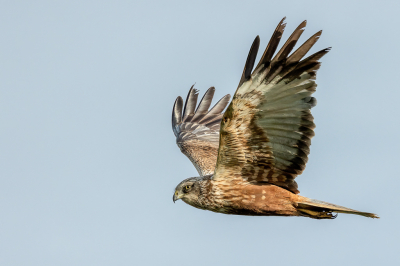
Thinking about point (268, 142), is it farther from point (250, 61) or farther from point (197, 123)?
point (197, 123)

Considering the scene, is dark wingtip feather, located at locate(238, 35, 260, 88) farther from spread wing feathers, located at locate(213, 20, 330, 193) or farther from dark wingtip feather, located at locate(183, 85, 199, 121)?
dark wingtip feather, located at locate(183, 85, 199, 121)

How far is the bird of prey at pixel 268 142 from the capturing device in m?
8.34

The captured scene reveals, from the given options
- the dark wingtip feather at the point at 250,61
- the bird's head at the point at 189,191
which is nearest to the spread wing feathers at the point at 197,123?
the bird's head at the point at 189,191

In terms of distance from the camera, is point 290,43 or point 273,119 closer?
point 290,43

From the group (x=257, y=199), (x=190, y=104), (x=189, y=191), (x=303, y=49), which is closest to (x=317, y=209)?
(x=257, y=199)

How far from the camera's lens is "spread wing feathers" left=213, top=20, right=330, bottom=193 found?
8.30 m

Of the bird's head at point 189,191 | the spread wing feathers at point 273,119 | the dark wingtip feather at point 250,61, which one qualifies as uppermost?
the dark wingtip feather at point 250,61

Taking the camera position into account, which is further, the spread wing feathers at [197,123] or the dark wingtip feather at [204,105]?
the dark wingtip feather at [204,105]

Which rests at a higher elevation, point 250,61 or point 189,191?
point 250,61

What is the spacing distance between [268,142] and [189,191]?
1699 mm

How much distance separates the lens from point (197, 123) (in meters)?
13.6

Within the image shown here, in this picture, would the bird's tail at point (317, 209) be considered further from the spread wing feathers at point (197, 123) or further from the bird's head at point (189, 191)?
the spread wing feathers at point (197, 123)

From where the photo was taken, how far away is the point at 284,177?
9.38 meters

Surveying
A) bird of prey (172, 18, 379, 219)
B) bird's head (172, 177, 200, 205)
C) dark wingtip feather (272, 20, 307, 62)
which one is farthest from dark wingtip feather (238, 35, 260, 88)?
bird's head (172, 177, 200, 205)
